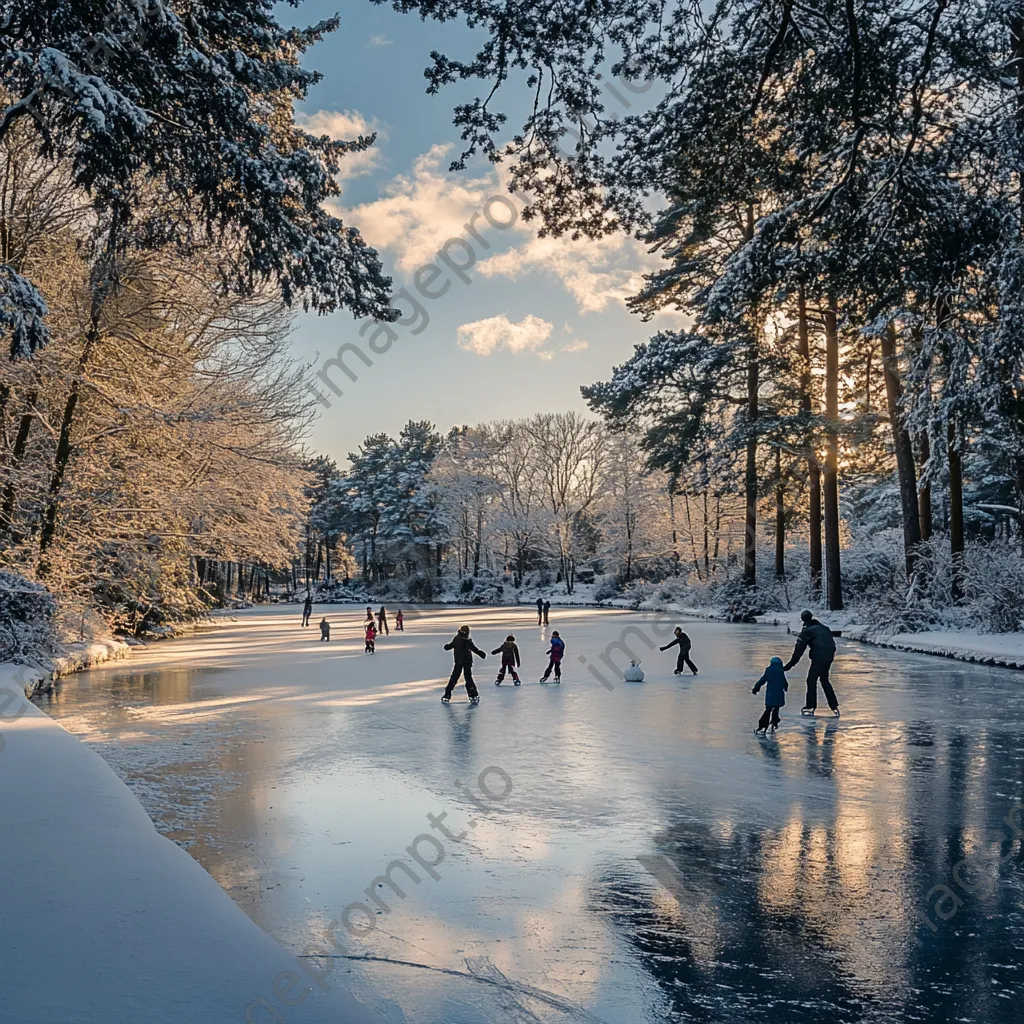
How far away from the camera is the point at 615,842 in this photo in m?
7.31

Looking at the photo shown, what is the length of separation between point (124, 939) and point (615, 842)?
4.17 m

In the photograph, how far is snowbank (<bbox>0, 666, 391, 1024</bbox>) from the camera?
3631 millimetres

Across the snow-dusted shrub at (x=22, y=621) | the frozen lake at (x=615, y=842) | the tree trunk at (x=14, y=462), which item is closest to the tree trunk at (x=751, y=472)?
the frozen lake at (x=615, y=842)

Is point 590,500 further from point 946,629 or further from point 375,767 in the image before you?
point 375,767

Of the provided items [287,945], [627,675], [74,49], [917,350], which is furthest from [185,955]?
[917,350]

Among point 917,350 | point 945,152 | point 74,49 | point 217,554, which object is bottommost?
point 217,554

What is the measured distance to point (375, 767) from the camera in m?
10.3

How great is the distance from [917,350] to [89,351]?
23.2 m

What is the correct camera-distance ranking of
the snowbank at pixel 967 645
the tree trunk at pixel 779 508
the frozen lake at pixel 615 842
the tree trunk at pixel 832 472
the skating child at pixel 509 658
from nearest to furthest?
the frozen lake at pixel 615 842 < the skating child at pixel 509 658 < the snowbank at pixel 967 645 < the tree trunk at pixel 832 472 < the tree trunk at pixel 779 508

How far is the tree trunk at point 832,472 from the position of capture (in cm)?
3438

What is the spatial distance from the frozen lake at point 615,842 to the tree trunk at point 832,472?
18733 millimetres

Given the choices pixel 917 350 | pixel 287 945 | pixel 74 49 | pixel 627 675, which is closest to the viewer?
pixel 287 945

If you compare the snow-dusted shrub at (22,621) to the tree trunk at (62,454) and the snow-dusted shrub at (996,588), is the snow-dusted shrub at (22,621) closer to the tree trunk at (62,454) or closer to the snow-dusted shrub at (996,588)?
the tree trunk at (62,454)

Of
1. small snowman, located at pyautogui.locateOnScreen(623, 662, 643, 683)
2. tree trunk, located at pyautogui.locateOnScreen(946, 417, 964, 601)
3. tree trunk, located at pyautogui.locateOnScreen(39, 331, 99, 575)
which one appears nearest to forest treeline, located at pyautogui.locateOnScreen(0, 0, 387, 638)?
tree trunk, located at pyautogui.locateOnScreen(39, 331, 99, 575)
